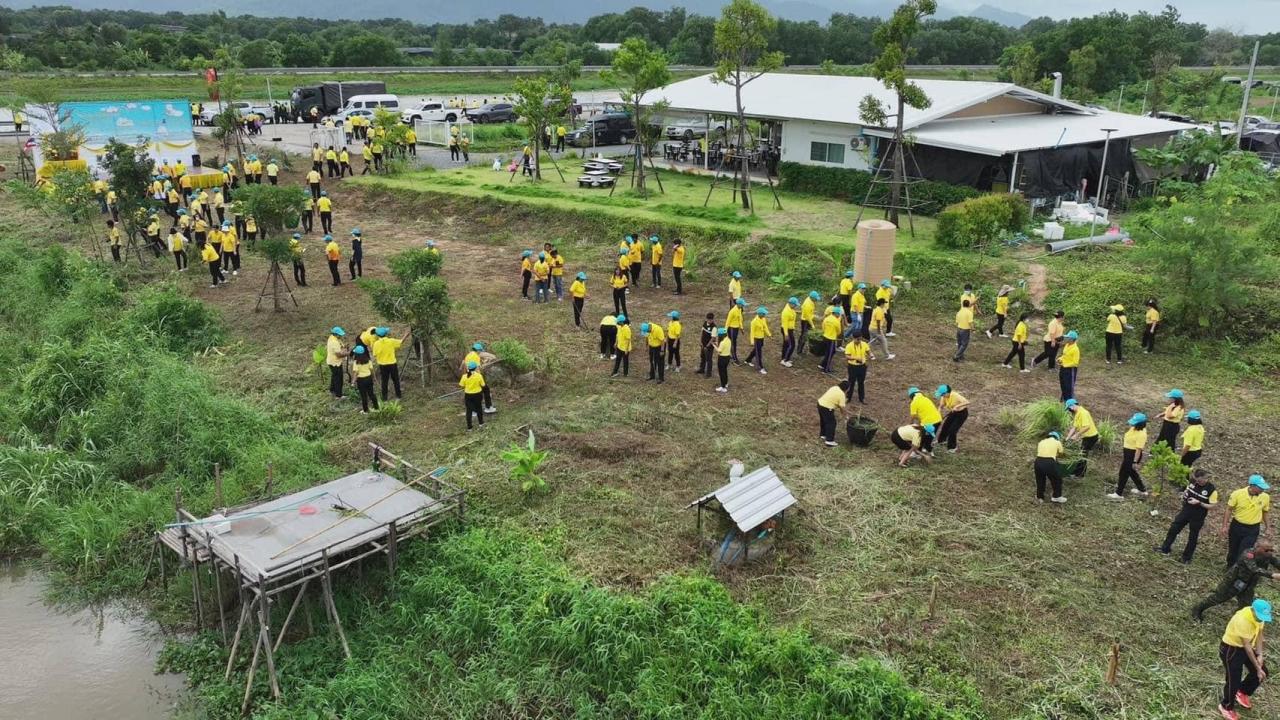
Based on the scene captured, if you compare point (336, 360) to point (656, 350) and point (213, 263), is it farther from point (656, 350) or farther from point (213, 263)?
point (213, 263)

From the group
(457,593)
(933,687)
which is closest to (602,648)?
(457,593)

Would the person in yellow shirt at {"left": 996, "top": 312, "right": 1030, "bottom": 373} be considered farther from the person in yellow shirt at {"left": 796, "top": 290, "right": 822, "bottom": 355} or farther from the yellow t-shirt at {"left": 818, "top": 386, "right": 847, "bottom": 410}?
the yellow t-shirt at {"left": 818, "top": 386, "right": 847, "bottom": 410}

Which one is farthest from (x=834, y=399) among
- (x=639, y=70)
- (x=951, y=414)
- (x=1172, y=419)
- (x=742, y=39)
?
(x=639, y=70)

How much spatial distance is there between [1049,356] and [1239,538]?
20.7 feet

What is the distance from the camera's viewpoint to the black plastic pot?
1257 cm

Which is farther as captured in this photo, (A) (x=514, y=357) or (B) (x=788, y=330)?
(B) (x=788, y=330)

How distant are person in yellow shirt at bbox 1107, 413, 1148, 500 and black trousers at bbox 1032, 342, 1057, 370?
13.4ft

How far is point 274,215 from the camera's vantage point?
19203mm

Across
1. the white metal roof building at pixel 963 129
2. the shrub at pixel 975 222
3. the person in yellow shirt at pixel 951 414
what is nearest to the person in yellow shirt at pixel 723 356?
the person in yellow shirt at pixel 951 414

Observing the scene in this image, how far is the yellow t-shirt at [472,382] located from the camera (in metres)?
13.0

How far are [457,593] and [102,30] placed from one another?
258ft

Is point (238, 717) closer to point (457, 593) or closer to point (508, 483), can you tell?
point (457, 593)

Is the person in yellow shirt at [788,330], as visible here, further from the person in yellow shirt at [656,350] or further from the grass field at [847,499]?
the person in yellow shirt at [656,350]

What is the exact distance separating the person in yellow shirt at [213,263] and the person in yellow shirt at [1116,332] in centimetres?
1888
